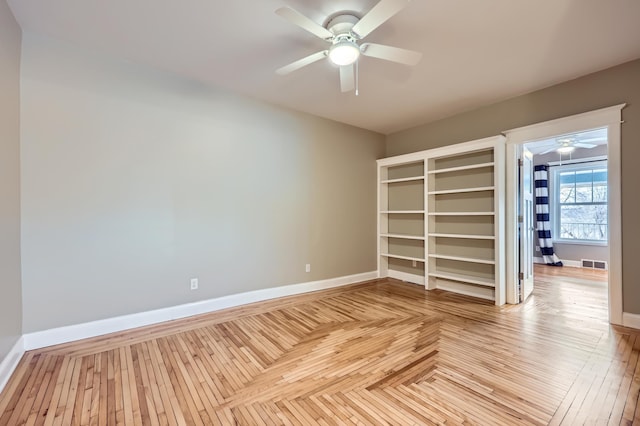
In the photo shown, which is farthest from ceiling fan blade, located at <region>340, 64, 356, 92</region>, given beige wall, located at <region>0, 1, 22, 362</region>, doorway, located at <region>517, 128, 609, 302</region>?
doorway, located at <region>517, 128, 609, 302</region>

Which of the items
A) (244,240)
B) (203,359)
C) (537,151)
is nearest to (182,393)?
(203,359)

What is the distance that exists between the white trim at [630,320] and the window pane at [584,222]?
423 cm

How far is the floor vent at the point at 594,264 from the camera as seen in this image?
228 inches

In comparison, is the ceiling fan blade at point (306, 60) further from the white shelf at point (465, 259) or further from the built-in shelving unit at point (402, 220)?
the white shelf at point (465, 259)

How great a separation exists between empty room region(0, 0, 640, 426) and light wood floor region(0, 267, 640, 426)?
2 cm

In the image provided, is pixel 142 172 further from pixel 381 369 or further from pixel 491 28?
pixel 491 28

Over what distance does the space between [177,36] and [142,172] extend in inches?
53.1

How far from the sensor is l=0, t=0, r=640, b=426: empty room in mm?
1866

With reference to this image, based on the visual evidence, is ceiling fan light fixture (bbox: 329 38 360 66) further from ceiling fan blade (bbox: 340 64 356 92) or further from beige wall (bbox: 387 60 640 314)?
beige wall (bbox: 387 60 640 314)

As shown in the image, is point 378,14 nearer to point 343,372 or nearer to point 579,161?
point 343,372

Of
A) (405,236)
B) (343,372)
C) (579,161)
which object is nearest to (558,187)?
(579,161)

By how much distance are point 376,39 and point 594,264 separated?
6895 mm

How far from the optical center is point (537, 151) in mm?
6137

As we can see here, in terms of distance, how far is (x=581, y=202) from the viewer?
20.6 ft
